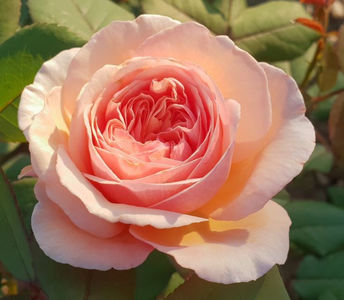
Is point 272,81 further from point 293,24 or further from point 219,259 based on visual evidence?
point 293,24

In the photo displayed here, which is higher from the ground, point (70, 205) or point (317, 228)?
point (70, 205)

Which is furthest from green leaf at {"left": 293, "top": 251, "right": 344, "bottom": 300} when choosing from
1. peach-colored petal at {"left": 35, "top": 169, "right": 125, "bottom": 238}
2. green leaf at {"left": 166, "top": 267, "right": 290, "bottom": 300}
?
peach-colored petal at {"left": 35, "top": 169, "right": 125, "bottom": 238}

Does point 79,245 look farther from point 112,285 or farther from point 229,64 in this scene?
point 229,64

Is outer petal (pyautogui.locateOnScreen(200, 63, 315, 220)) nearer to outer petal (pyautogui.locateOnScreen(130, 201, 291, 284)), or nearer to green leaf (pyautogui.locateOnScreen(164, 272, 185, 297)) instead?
outer petal (pyautogui.locateOnScreen(130, 201, 291, 284))

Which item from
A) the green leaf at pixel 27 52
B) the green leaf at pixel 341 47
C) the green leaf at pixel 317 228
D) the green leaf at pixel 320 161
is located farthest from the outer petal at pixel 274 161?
the green leaf at pixel 320 161

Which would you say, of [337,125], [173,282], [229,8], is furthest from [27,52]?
[337,125]
